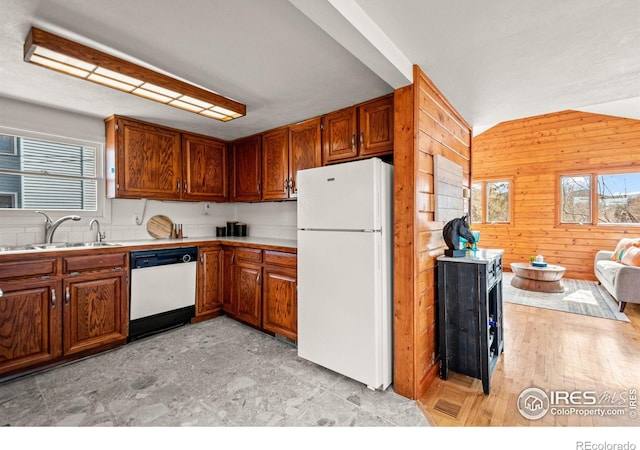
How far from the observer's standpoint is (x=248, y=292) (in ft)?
10.5

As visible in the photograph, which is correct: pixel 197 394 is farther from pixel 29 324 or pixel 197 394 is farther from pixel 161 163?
pixel 161 163

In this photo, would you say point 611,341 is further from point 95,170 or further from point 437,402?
point 95,170

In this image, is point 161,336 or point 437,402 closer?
point 437,402

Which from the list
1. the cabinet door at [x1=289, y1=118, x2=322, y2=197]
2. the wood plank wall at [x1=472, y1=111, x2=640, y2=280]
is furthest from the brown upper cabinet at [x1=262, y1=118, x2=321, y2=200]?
the wood plank wall at [x1=472, y1=111, x2=640, y2=280]

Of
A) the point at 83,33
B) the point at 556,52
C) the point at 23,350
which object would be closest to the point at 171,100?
the point at 83,33

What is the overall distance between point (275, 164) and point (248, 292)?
4.73 feet

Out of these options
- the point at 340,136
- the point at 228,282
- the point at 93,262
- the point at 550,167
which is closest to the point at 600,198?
the point at 550,167

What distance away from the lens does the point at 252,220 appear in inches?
166

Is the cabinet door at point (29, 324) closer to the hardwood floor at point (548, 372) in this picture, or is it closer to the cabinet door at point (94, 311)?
the cabinet door at point (94, 311)

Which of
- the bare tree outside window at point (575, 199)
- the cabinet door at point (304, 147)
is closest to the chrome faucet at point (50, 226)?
the cabinet door at point (304, 147)

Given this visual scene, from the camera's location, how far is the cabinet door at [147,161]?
3020mm

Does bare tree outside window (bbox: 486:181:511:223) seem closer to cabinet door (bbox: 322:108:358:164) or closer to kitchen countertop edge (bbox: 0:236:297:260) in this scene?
cabinet door (bbox: 322:108:358:164)

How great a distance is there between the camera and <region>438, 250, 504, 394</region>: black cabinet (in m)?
2.07
